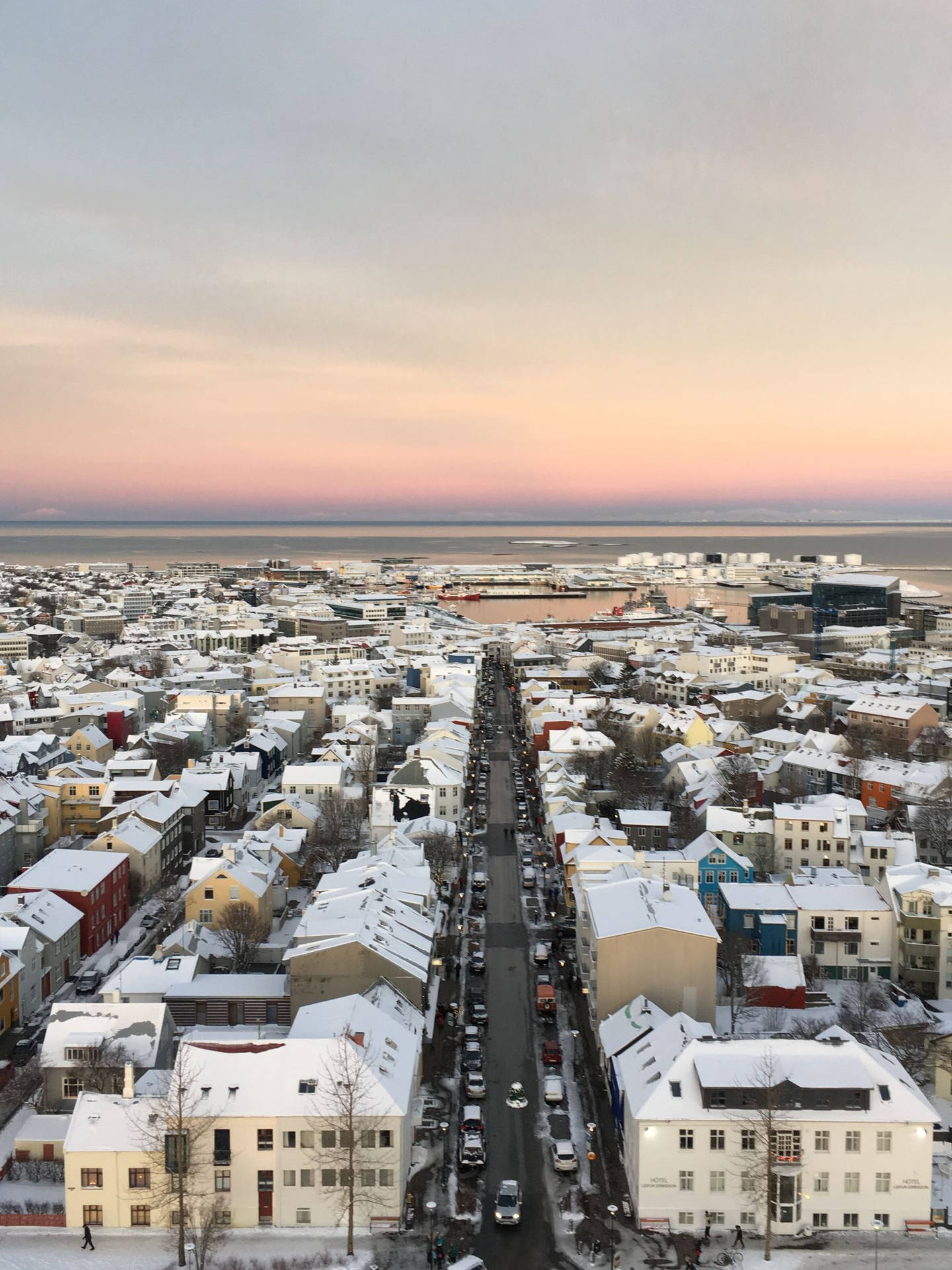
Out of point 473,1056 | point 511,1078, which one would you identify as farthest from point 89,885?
point 511,1078

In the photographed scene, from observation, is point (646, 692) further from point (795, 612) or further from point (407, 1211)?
point (407, 1211)

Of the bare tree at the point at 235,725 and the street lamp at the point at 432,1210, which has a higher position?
the bare tree at the point at 235,725

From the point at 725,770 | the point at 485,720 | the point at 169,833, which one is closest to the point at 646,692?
the point at 485,720


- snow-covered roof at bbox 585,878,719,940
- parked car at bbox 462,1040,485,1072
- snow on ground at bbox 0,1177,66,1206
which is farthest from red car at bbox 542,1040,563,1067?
snow on ground at bbox 0,1177,66,1206

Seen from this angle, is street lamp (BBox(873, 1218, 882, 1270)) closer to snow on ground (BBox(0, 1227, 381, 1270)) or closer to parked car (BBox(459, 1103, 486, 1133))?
parked car (BBox(459, 1103, 486, 1133))

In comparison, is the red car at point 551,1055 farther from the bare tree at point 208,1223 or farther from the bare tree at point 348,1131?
the bare tree at point 208,1223

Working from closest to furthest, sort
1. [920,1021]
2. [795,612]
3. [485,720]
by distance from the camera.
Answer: [920,1021]
[485,720]
[795,612]

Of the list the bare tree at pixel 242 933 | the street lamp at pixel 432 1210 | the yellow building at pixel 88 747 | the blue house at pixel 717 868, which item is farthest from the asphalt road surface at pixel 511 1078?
the yellow building at pixel 88 747
